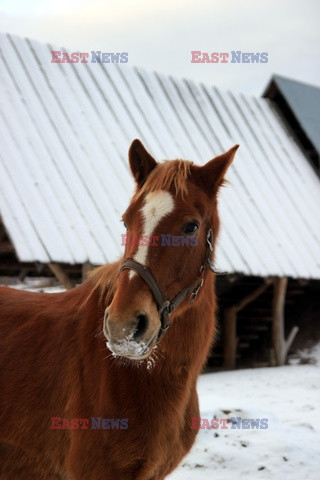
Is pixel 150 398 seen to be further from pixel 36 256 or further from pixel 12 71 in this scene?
pixel 12 71

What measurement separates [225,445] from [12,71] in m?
7.92

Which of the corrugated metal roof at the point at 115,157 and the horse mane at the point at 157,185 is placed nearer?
the horse mane at the point at 157,185

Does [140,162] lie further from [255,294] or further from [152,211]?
[255,294]

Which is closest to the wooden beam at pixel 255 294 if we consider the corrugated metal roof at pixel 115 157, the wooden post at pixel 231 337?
the wooden post at pixel 231 337

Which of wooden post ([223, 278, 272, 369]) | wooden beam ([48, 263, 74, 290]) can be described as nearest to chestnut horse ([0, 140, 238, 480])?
wooden beam ([48, 263, 74, 290])

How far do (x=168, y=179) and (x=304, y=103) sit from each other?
43.3 feet

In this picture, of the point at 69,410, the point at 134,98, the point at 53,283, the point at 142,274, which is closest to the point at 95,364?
the point at 69,410

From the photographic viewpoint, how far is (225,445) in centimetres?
462

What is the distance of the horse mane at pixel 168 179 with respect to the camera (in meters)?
2.31

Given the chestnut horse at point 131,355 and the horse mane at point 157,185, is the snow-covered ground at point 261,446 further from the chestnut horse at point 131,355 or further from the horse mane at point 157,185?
the horse mane at point 157,185

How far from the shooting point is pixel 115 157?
981 cm

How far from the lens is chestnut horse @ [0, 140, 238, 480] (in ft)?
7.06

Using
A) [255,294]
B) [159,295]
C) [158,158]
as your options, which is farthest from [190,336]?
[255,294]

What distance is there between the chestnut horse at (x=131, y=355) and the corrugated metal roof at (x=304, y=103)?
11.5m
